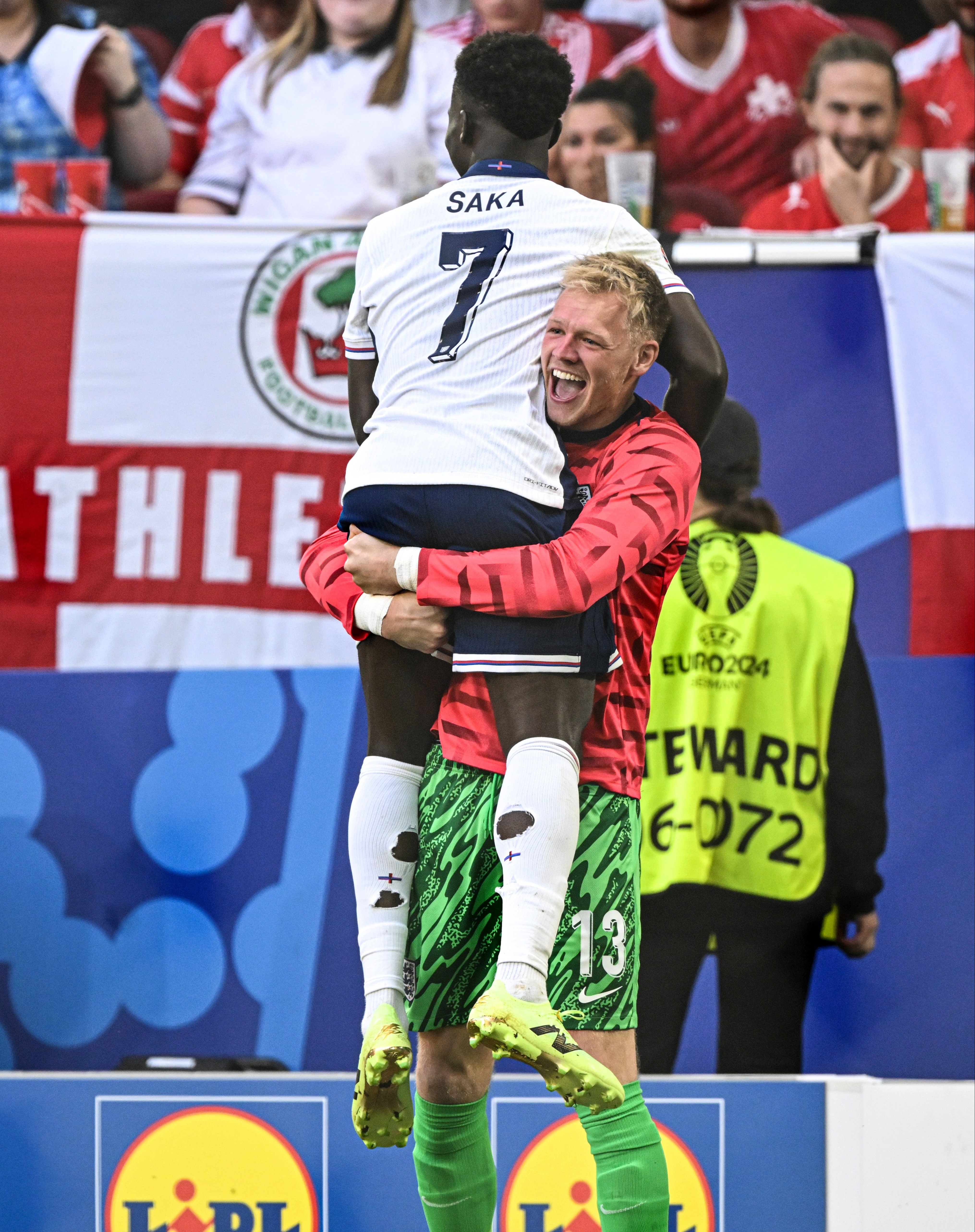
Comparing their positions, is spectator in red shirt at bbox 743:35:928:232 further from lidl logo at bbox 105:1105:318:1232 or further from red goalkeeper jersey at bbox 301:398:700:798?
lidl logo at bbox 105:1105:318:1232

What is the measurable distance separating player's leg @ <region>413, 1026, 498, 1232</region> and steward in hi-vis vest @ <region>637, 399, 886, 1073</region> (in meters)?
1.48

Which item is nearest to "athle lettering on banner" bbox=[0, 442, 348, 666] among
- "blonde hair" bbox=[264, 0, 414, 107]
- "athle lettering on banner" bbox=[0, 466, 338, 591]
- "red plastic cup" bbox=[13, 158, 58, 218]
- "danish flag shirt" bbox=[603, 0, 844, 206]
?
"athle lettering on banner" bbox=[0, 466, 338, 591]

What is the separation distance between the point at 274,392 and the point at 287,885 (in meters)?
1.35

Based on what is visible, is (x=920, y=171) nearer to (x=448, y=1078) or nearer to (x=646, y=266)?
(x=646, y=266)

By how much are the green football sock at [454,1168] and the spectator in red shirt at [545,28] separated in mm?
3821

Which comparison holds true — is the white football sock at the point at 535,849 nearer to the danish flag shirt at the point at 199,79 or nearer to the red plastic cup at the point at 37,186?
the red plastic cup at the point at 37,186

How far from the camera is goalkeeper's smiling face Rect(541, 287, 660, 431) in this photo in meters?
2.02

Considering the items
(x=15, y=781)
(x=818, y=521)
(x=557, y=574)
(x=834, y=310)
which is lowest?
(x=15, y=781)

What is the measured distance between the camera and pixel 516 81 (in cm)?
209

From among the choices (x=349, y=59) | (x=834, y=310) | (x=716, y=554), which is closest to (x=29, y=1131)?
(x=716, y=554)

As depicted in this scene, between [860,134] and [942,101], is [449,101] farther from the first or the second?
[942,101]

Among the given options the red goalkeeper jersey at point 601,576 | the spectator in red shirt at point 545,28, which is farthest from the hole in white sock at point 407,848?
the spectator in red shirt at point 545,28

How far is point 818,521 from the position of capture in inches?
155

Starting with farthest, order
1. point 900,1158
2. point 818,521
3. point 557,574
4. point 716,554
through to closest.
→ point 818,521 < point 716,554 < point 900,1158 < point 557,574
